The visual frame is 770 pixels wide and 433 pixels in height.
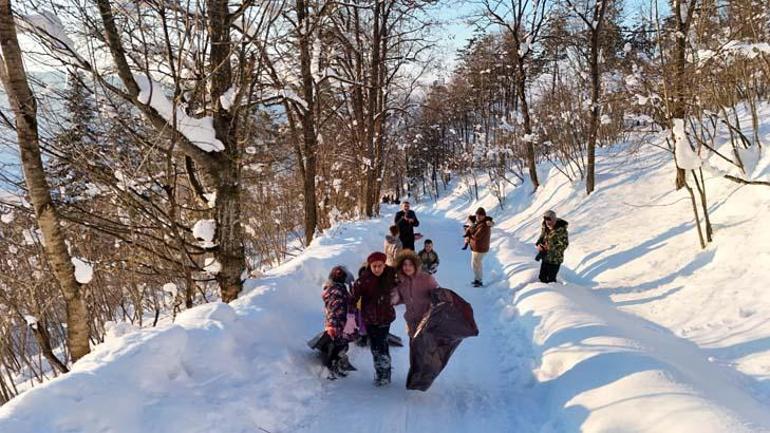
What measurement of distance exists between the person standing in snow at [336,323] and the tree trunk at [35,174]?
2593 mm

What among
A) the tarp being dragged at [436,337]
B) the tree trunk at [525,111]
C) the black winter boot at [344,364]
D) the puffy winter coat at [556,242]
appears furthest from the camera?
the tree trunk at [525,111]

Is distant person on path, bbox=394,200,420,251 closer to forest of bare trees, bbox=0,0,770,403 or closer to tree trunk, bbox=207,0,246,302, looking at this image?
forest of bare trees, bbox=0,0,770,403

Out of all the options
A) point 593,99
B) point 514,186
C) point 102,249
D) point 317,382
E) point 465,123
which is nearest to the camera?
point 317,382

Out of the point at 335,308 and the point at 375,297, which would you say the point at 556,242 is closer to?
the point at 375,297

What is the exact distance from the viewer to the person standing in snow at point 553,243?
857 cm

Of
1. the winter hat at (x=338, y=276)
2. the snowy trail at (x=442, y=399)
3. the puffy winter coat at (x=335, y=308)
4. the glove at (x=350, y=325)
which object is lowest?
the snowy trail at (x=442, y=399)

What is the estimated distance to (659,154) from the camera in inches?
621

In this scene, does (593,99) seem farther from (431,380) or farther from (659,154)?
(431,380)

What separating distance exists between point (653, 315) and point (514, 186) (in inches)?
773

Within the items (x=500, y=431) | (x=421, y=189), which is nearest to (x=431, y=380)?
(x=500, y=431)

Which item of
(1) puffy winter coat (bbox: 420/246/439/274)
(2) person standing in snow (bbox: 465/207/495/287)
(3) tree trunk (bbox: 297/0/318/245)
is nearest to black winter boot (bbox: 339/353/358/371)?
(1) puffy winter coat (bbox: 420/246/439/274)

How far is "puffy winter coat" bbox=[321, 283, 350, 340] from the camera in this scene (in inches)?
199

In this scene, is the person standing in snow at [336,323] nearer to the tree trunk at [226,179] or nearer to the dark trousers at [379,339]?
the dark trousers at [379,339]

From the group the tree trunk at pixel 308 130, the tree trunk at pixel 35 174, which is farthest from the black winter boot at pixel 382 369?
the tree trunk at pixel 308 130
